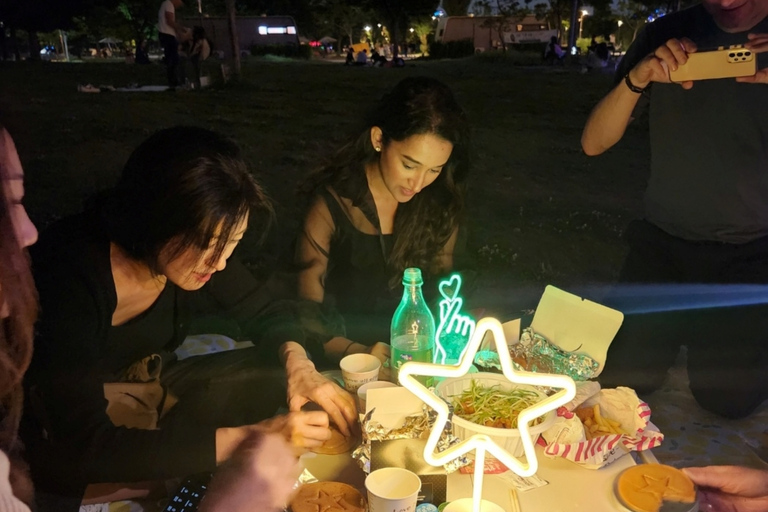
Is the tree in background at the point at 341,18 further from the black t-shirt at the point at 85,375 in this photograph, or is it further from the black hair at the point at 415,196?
the black t-shirt at the point at 85,375

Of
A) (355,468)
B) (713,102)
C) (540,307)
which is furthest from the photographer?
(713,102)

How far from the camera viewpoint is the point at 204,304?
3682 mm

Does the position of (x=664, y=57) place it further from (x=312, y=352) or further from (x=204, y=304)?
(x=204, y=304)

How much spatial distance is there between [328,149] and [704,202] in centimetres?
536

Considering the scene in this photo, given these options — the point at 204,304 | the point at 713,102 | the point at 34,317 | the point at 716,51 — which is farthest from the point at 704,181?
the point at 204,304

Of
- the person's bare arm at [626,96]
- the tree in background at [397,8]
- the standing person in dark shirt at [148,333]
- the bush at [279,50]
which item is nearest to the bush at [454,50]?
the tree in background at [397,8]

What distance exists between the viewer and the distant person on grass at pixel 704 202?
2.25 meters

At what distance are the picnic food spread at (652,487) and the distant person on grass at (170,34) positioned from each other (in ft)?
22.9

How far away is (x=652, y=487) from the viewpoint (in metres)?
1.14

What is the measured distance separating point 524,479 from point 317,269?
1.15 metres

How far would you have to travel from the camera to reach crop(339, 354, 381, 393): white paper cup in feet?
4.74

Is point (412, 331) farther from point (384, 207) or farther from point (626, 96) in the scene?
point (626, 96)

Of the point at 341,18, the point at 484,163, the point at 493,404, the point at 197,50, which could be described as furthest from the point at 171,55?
the point at 341,18

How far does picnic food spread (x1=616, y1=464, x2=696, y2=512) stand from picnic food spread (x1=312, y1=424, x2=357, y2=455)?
1.86 ft
